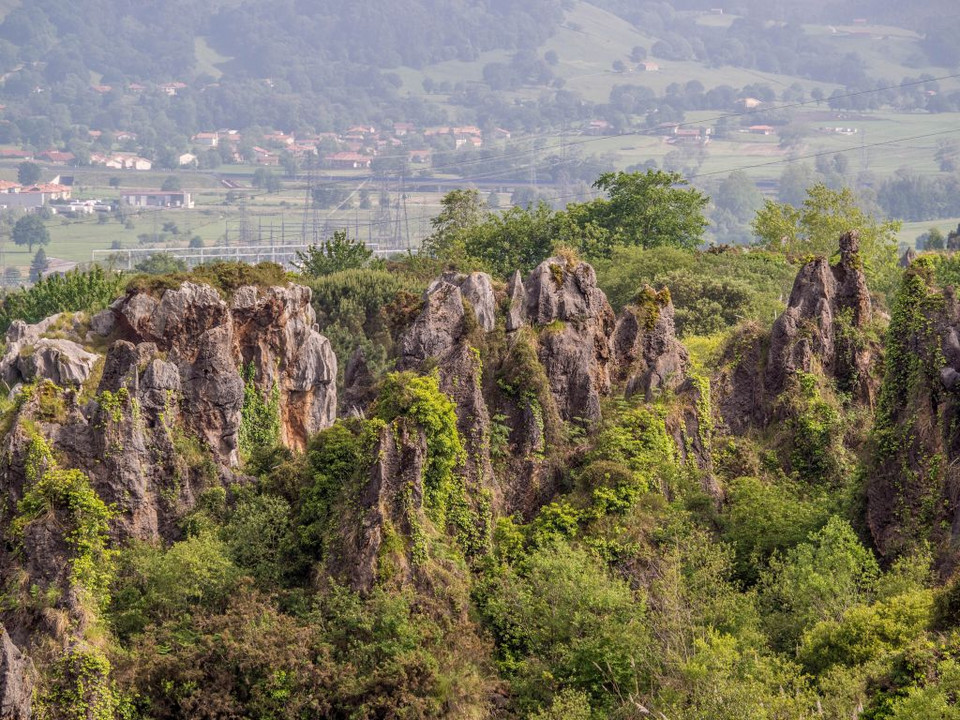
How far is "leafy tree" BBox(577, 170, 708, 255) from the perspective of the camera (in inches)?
3698

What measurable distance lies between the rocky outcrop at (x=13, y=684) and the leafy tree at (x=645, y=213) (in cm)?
6467

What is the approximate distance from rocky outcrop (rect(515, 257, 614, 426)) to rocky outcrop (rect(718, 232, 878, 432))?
16.0 feet

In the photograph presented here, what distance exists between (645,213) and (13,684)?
68498 millimetres

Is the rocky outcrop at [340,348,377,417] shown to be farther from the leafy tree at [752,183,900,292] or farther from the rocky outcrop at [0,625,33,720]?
the leafy tree at [752,183,900,292]

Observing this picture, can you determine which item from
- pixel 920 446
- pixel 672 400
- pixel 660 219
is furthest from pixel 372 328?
pixel 920 446

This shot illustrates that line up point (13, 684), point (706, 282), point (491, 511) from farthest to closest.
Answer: point (706, 282), point (491, 511), point (13, 684)

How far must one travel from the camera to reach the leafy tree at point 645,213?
3698 inches

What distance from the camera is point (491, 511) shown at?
39.6 metres

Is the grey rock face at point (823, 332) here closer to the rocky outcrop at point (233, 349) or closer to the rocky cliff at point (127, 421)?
the rocky outcrop at point (233, 349)

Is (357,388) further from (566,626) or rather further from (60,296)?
(60,296)

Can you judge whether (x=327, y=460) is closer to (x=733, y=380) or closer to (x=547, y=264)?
(x=547, y=264)

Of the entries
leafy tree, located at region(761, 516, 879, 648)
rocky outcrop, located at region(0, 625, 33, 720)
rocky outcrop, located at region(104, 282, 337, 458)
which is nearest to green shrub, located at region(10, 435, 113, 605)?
rocky outcrop, located at region(0, 625, 33, 720)

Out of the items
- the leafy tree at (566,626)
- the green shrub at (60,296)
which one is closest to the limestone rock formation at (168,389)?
the leafy tree at (566,626)

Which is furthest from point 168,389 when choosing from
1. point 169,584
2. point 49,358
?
point 49,358
